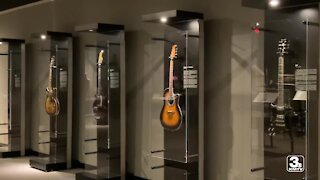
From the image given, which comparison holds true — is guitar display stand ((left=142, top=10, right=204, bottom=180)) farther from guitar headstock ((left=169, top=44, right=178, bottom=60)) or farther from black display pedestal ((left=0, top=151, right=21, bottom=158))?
black display pedestal ((left=0, top=151, right=21, bottom=158))

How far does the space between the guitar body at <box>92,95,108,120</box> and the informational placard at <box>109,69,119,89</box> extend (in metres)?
0.23

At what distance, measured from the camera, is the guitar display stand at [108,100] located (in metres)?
5.74

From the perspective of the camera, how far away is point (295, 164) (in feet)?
12.3

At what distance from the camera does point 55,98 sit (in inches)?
273

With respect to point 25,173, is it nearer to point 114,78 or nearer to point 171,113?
point 114,78

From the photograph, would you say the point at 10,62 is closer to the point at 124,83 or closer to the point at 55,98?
the point at 55,98

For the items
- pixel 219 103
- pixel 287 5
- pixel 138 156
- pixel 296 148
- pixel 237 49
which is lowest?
pixel 138 156

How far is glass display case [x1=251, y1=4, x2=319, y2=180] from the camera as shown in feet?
12.2

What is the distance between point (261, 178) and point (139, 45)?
255 centimetres

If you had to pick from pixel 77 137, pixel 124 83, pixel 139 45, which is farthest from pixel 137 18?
pixel 77 137

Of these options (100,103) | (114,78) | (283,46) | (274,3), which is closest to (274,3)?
(274,3)

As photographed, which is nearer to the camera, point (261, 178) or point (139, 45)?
point (261, 178)

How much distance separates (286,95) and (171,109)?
1354mm

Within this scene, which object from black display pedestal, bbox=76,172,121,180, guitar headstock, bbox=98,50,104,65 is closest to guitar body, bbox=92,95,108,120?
guitar headstock, bbox=98,50,104,65
